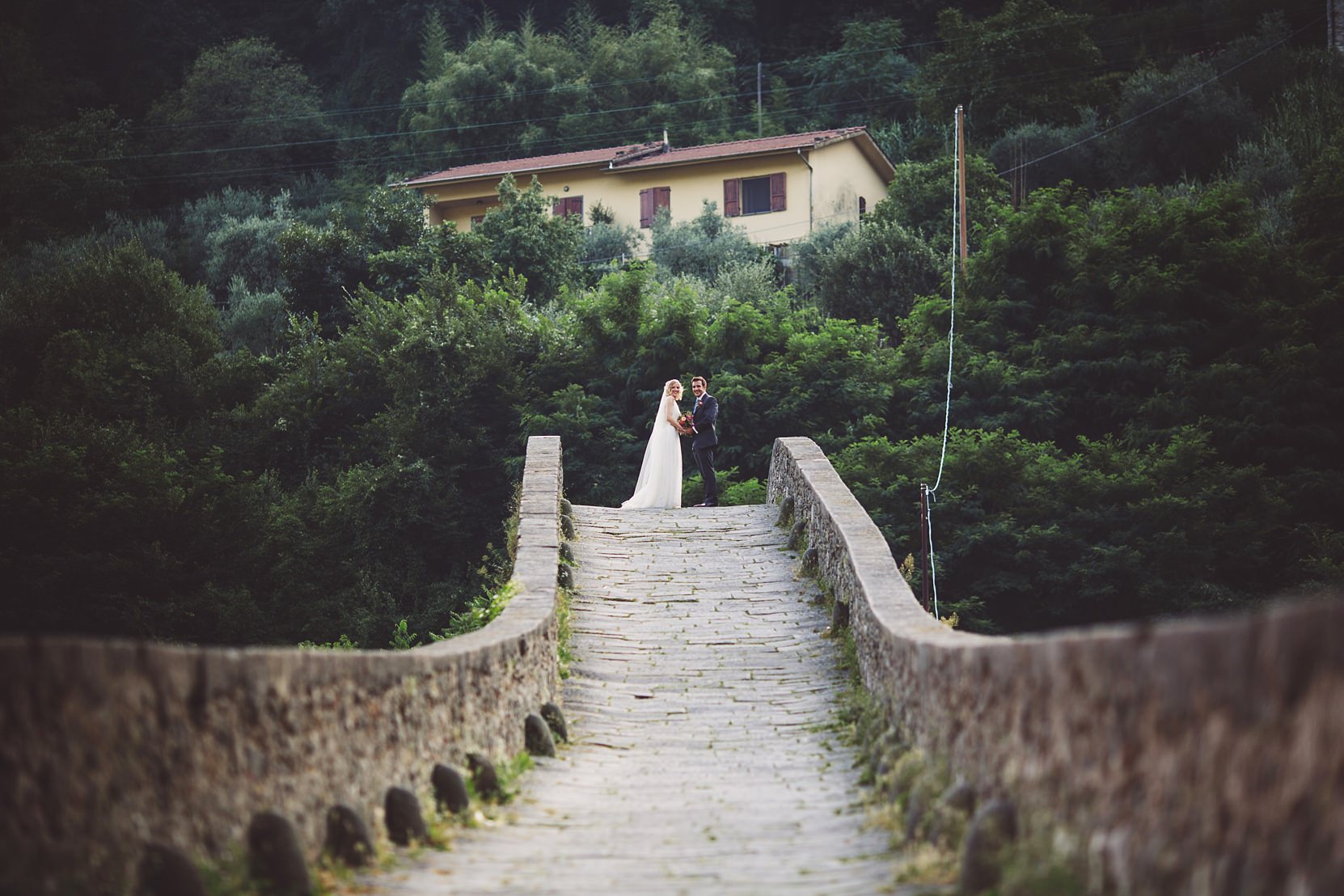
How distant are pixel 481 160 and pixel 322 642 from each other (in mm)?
26834

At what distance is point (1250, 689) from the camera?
3619mm

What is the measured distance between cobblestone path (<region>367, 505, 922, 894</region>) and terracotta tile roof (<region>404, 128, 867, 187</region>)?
27.5 m

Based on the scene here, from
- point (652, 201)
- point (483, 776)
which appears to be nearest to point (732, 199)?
point (652, 201)

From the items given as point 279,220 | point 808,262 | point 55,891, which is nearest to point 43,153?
point 279,220

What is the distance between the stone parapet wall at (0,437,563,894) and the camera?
13.6 feet

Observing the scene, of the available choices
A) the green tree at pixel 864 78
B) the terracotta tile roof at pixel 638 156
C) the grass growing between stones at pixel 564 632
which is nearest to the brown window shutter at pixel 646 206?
the terracotta tile roof at pixel 638 156

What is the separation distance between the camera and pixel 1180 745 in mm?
3961

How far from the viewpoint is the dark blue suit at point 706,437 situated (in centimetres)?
1847

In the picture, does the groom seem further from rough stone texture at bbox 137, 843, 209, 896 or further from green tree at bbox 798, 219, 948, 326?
green tree at bbox 798, 219, 948, 326

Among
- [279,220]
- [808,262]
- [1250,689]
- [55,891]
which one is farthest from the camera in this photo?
[279,220]

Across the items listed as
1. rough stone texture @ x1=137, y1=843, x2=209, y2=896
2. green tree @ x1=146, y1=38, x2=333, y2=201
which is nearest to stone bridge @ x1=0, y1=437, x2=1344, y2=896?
rough stone texture @ x1=137, y1=843, x2=209, y2=896

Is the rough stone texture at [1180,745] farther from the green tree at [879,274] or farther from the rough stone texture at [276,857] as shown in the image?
the green tree at [879,274]

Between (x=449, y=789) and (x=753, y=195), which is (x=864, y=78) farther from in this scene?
(x=449, y=789)

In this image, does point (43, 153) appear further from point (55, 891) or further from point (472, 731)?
point (55, 891)
